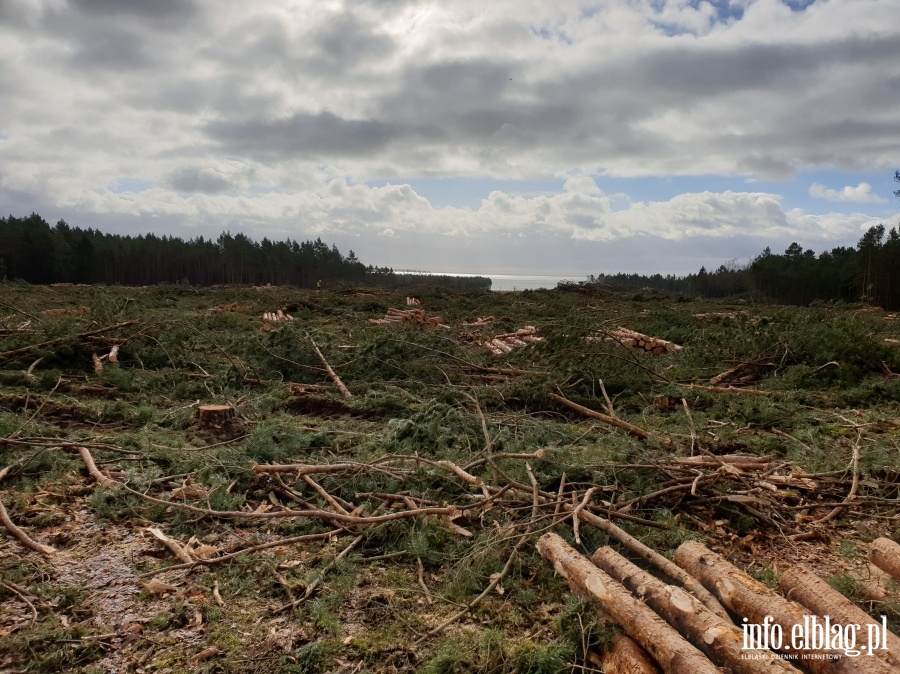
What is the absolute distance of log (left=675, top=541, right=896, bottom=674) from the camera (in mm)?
2291

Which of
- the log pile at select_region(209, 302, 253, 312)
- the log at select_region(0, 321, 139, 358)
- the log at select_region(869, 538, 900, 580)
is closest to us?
the log at select_region(869, 538, 900, 580)

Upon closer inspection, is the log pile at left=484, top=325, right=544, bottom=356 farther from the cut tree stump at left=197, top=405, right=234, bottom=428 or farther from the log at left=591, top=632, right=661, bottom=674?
the log at left=591, top=632, right=661, bottom=674

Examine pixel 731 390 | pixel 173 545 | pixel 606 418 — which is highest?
pixel 731 390

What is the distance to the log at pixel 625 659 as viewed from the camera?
2494mm

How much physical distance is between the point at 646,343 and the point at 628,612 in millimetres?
11905

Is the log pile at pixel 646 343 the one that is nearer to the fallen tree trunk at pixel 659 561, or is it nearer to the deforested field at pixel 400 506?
the deforested field at pixel 400 506

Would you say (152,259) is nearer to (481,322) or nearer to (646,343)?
(481,322)

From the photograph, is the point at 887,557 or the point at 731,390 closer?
the point at 887,557

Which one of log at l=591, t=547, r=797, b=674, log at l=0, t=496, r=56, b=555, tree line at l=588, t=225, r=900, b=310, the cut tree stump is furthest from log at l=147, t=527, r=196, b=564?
tree line at l=588, t=225, r=900, b=310

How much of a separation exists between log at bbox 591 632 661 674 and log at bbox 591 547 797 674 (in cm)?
22

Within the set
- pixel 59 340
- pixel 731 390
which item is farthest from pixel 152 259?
pixel 731 390

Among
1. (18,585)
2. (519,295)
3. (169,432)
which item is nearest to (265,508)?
(18,585)

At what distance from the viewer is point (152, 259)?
199 feet

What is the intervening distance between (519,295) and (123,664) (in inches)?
1174
